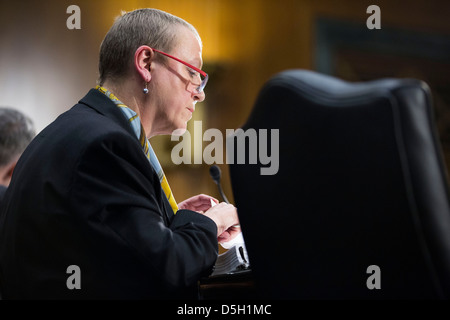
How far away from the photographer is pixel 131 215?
3.16 ft

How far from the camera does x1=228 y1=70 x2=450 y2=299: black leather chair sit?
0.62m

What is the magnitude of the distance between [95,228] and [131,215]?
0.07m

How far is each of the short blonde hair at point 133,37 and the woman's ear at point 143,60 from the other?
0.02 m

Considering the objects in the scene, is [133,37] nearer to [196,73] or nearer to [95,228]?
[196,73]

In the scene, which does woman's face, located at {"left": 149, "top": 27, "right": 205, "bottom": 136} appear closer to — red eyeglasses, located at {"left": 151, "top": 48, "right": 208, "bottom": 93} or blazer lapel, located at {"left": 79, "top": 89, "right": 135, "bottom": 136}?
red eyeglasses, located at {"left": 151, "top": 48, "right": 208, "bottom": 93}

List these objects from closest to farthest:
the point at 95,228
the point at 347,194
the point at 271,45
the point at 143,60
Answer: the point at 347,194 < the point at 95,228 < the point at 143,60 < the point at 271,45

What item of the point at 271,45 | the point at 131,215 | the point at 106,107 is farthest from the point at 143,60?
the point at 271,45

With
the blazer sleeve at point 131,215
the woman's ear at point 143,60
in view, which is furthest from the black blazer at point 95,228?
the woman's ear at point 143,60

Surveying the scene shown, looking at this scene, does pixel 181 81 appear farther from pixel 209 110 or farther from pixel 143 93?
pixel 209 110

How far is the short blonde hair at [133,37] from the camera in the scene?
51.8 inches

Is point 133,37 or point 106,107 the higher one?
point 133,37

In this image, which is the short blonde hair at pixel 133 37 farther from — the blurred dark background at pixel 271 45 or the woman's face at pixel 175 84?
the blurred dark background at pixel 271 45

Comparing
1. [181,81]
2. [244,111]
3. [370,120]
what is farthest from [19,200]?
[244,111]

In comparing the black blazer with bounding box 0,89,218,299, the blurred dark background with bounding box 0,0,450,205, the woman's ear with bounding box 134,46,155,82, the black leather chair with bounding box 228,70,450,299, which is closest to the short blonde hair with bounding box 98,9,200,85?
the woman's ear with bounding box 134,46,155,82
